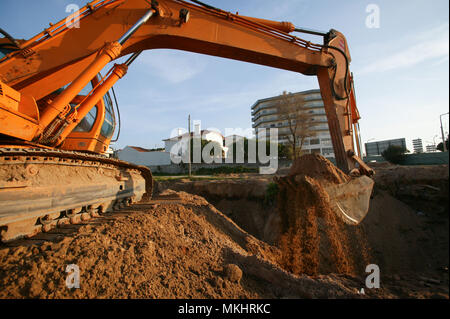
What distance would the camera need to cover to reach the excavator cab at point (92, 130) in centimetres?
396

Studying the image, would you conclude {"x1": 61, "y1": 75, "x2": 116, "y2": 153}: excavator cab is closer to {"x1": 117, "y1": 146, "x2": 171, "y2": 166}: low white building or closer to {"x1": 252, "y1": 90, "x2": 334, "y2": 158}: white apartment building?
{"x1": 117, "y1": 146, "x2": 171, "y2": 166}: low white building

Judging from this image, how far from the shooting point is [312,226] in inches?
184

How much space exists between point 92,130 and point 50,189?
1778 millimetres

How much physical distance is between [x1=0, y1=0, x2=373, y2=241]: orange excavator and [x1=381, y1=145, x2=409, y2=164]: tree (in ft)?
65.8

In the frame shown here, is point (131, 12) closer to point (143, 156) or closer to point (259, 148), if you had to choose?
point (259, 148)

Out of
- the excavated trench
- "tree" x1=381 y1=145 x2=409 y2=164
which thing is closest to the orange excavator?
the excavated trench

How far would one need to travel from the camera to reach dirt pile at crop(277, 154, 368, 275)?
406 cm

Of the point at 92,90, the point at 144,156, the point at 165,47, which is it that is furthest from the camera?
the point at 144,156

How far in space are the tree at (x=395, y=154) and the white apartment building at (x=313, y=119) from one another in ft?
69.3

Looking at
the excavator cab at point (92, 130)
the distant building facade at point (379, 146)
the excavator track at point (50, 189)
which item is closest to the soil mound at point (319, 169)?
the excavator track at point (50, 189)

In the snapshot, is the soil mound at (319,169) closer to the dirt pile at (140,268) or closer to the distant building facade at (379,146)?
the dirt pile at (140,268)

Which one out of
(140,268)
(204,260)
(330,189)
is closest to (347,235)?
(330,189)

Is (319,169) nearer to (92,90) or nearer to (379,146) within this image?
(92,90)

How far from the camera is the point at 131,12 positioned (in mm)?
4176
